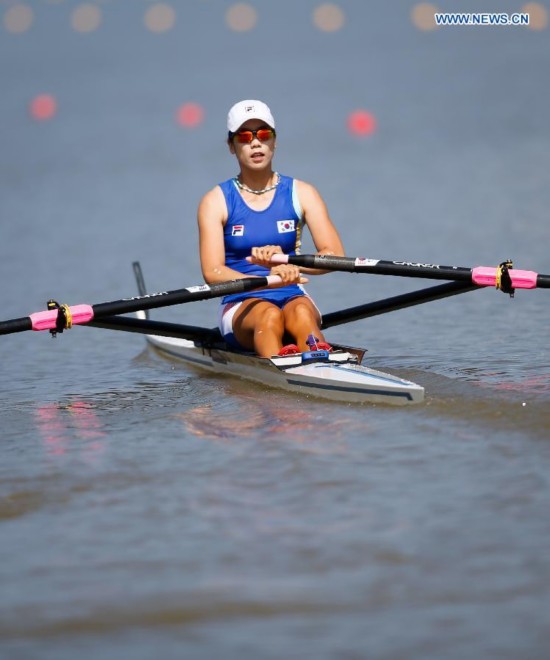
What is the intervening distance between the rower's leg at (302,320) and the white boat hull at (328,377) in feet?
0.77

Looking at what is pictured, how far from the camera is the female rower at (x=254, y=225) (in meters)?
7.45

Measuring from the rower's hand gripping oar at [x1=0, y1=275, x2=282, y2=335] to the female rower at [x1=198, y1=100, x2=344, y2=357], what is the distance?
0.87ft

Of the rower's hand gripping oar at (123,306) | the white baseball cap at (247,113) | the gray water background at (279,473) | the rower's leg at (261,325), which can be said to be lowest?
the gray water background at (279,473)

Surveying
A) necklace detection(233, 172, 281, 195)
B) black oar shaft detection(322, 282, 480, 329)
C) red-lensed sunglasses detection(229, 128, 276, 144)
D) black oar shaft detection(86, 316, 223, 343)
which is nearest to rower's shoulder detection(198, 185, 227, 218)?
necklace detection(233, 172, 281, 195)

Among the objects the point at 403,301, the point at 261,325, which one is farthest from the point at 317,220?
the point at 261,325

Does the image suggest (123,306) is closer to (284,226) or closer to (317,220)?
(284,226)

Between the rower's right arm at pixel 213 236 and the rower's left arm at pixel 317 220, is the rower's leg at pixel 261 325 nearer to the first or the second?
the rower's right arm at pixel 213 236

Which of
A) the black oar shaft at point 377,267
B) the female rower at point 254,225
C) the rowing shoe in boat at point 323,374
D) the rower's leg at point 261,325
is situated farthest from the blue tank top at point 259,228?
the black oar shaft at point 377,267

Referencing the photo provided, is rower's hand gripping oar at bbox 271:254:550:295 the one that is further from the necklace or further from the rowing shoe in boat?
the necklace

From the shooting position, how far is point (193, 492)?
16.5 feet

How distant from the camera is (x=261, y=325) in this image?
7.24m

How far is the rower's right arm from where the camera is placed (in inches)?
293

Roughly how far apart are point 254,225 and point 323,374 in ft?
4.41

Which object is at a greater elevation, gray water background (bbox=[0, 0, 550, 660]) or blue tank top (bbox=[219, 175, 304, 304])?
blue tank top (bbox=[219, 175, 304, 304])
